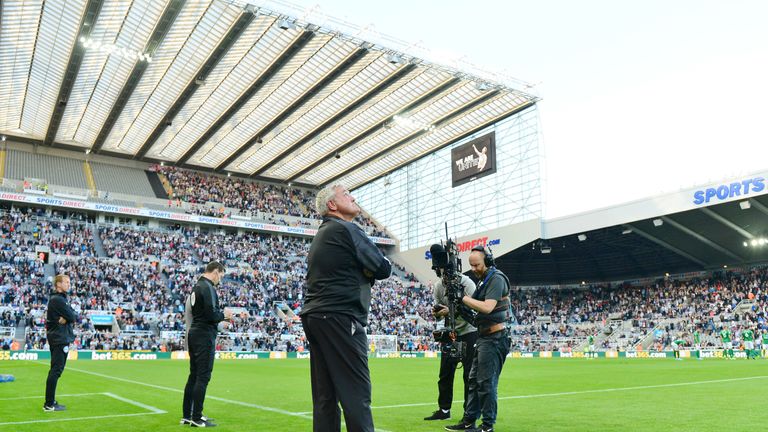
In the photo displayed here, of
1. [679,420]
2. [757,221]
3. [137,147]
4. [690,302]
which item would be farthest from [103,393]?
[137,147]

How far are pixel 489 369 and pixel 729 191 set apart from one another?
34.9 meters

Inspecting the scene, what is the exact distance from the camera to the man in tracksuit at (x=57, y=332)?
8773mm

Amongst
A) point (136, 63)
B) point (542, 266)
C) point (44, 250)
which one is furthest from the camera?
point (542, 266)

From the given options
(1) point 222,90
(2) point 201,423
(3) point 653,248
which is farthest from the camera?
(3) point 653,248

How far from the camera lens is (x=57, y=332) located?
8.87 m

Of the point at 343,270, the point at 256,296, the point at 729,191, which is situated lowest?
the point at 343,270

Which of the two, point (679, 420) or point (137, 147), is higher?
point (137, 147)

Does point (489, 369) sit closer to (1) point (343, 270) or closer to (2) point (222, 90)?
(1) point (343, 270)

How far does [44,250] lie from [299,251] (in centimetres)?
2142

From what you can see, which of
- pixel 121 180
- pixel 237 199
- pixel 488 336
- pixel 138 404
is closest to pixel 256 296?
pixel 237 199

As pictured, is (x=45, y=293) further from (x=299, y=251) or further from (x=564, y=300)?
(x=564, y=300)

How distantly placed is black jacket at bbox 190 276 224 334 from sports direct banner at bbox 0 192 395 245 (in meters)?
35.7

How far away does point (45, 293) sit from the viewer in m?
38.5

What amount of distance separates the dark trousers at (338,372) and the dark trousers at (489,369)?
295cm
